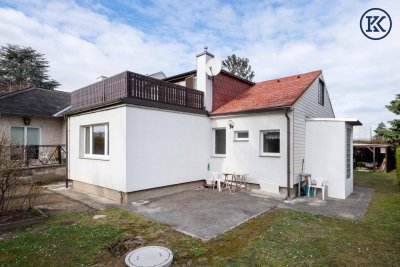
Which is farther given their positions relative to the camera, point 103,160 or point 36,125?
point 36,125

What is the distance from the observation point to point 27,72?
1260 inches

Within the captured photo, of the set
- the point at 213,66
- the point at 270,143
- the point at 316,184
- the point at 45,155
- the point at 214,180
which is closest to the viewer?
the point at 316,184

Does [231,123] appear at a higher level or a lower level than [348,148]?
higher

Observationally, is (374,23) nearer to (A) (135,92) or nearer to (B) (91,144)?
(A) (135,92)

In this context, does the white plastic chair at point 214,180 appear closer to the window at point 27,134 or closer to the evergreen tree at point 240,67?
the window at point 27,134

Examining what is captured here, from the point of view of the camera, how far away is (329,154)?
30.8 feet

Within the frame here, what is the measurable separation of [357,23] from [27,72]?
38867 mm

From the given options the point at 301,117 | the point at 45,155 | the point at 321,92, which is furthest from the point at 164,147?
the point at 45,155

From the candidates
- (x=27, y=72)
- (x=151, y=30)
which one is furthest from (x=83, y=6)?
(x=27, y=72)

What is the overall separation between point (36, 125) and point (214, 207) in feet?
45.0

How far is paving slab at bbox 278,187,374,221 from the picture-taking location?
6961 millimetres

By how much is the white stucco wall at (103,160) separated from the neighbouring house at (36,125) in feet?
10.8

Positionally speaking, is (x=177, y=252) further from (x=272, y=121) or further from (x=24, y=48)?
(x=24, y=48)

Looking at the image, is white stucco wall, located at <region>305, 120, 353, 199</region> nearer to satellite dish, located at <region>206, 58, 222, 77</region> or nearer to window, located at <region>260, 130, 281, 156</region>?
window, located at <region>260, 130, 281, 156</region>
